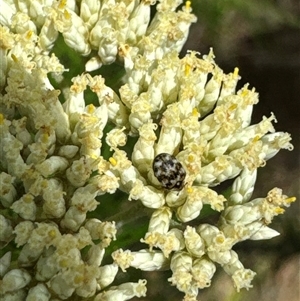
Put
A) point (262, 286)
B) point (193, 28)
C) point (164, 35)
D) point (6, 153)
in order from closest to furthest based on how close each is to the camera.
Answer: point (6, 153) → point (164, 35) → point (262, 286) → point (193, 28)

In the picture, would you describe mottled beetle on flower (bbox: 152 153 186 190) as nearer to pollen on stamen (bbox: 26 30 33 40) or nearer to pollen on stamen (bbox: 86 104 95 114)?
pollen on stamen (bbox: 86 104 95 114)

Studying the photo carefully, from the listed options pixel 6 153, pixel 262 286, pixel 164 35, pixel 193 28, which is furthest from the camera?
pixel 193 28

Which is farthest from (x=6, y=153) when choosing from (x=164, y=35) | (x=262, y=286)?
(x=262, y=286)

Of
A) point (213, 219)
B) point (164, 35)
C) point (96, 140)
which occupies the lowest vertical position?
point (213, 219)

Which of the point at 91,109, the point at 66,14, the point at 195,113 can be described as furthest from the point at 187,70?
the point at 66,14

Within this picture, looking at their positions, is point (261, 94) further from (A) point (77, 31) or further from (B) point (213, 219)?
(A) point (77, 31)

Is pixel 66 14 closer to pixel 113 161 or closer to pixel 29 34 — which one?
pixel 29 34

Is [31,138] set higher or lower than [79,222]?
higher

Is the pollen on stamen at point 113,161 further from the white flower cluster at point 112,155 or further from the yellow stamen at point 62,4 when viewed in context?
the yellow stamen at point 62,4
